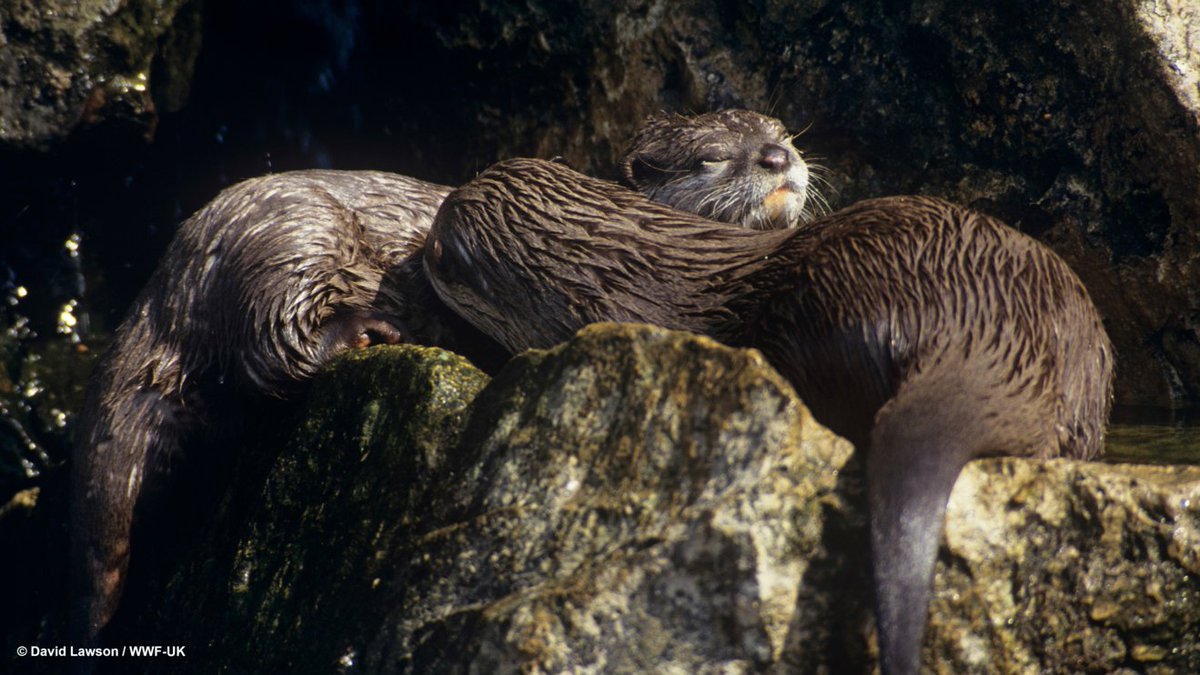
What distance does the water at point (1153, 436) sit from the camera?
2885 mm

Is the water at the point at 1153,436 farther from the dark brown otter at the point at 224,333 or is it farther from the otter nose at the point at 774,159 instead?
the dark brown otter at the point at 224,333

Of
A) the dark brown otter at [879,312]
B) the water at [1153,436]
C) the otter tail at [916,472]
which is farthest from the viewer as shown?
the water at [1153,436]

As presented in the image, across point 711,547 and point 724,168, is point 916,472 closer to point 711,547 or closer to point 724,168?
point 711,547

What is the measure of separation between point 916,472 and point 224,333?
2.50m

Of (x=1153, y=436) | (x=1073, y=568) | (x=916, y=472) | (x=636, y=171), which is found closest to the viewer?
(x=916, y=472)

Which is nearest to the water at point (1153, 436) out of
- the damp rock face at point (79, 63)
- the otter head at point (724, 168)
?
the otter head at point (724, 168)

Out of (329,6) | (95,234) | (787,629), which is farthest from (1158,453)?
(95,234)

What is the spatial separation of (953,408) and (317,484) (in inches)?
62.7

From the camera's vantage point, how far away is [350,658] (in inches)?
98.3

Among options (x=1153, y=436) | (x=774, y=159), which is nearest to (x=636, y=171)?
(x=774, y=159)

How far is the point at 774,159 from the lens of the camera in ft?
12.2

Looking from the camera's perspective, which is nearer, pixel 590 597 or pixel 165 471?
pixel 590 597

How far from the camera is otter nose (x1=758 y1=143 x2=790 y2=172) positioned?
3.71m

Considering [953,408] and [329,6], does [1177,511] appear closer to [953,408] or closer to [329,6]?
[953,408]
